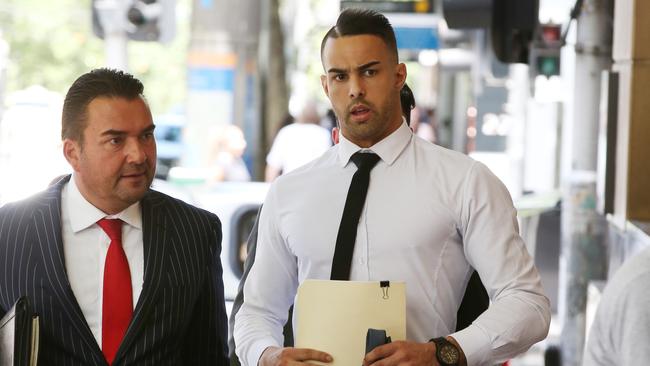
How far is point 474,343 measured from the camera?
11.5 feet

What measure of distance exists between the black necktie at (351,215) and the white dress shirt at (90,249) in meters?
0.61

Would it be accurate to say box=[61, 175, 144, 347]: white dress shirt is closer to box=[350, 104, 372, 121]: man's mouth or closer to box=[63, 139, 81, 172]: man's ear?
box=[63, 139, 81, 172]: man's ear

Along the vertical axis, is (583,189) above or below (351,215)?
below

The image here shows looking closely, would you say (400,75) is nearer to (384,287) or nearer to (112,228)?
(384,287)

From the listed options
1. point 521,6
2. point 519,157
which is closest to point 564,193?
point 521,6

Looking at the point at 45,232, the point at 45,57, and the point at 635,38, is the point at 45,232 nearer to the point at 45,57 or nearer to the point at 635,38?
the point at 635,38

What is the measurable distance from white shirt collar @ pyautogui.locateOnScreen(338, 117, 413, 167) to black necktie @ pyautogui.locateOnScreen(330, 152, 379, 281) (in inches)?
0.7

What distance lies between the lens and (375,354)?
3.36 m

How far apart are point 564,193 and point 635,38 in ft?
9.04

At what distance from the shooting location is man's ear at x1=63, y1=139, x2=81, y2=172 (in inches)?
148

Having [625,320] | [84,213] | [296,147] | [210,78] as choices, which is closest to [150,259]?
[84,213]

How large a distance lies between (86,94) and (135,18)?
9351mm

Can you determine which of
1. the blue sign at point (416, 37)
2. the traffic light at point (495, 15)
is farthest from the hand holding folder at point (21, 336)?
the blue sign at point (416, 37)

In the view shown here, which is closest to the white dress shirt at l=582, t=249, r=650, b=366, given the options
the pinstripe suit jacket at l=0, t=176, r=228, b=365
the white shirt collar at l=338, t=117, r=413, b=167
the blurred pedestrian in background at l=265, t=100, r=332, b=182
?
the white shirt collar at l=338, t=117, r=413, b=167
